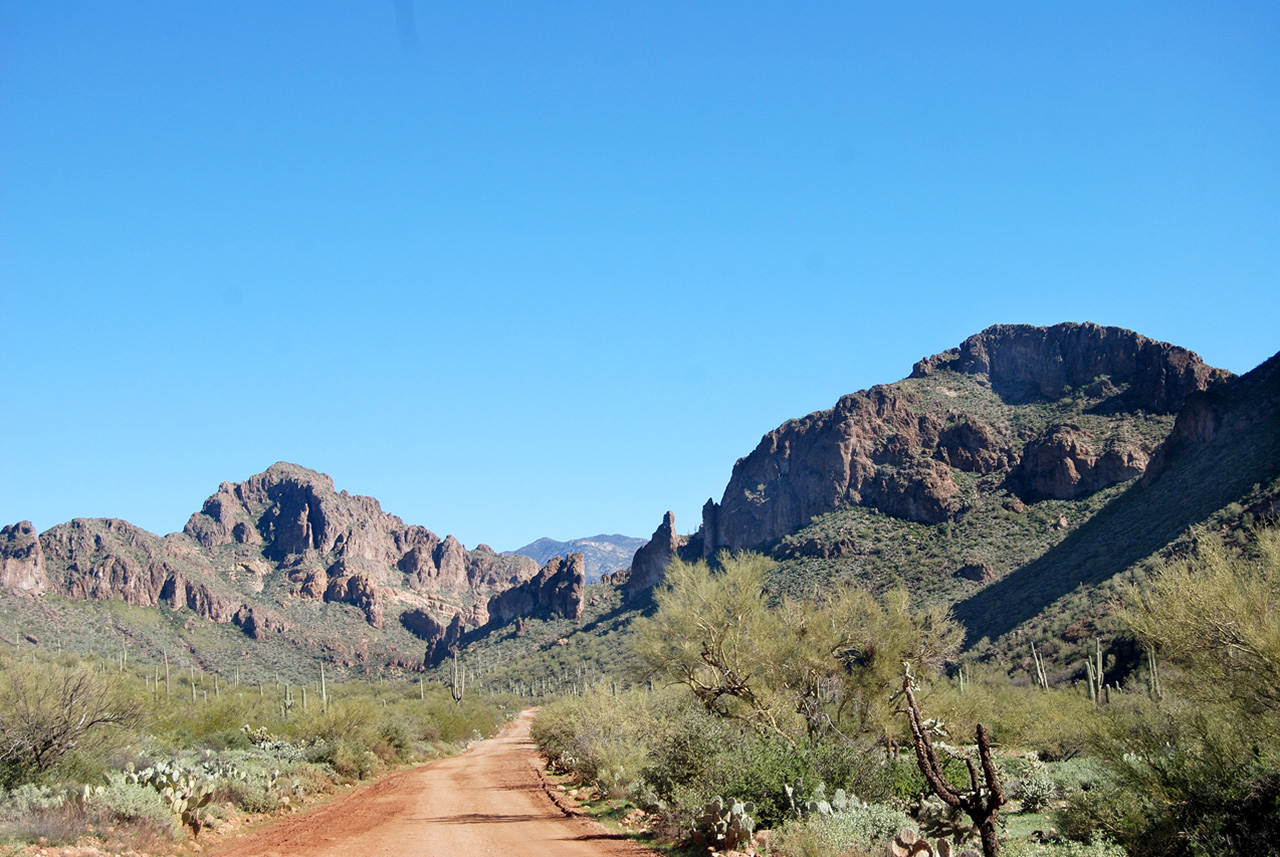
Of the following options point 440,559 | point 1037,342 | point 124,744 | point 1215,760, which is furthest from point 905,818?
point 440,559

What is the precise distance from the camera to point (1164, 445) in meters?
57.0

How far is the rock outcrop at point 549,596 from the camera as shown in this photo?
117625mm

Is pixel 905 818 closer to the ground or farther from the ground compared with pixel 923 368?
closer to the ground

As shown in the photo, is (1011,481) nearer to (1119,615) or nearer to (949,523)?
(949,523)

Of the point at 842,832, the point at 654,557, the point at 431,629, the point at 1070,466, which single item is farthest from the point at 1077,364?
the point at 431,629

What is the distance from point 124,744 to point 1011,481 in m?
73.5

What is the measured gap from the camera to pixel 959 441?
8181cm

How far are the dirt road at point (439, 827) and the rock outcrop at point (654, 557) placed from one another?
8938 cm

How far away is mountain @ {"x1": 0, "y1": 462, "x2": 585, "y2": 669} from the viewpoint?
91438 millimetres

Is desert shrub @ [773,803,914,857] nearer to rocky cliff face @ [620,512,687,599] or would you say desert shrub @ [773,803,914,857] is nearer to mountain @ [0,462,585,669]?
mountain @ [0,462,585,669]

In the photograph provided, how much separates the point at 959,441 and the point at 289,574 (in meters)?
99.8

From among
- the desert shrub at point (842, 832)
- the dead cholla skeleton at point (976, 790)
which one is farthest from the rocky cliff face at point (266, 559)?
the dead cholla skeleton at point (976, 790)

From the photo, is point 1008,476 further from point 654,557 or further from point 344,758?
point 344,758

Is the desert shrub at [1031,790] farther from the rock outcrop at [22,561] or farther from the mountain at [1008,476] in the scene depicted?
the rock outcrop at [22,561]
